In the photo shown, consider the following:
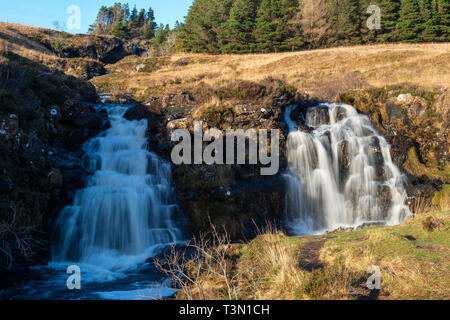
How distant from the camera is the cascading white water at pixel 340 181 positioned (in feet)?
52.6

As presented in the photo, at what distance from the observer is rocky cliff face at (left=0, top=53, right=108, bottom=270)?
1100cm

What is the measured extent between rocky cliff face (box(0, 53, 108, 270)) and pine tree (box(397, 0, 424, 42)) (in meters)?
51.2

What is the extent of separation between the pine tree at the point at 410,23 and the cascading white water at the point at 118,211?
5119 cm

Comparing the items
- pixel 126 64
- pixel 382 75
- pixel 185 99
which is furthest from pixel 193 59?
pixel 185 99

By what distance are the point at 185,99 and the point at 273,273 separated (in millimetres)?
14056

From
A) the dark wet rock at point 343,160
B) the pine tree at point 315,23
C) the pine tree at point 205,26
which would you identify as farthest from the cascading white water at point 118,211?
the pine tree at point 315,23

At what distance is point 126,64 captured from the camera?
158ft

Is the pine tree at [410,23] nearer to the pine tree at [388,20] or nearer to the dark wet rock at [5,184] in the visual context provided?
the pine tree at [388,20]

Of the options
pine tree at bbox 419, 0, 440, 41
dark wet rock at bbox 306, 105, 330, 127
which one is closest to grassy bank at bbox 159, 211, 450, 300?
dark wet rock at bbox 306, 105, 330, 127

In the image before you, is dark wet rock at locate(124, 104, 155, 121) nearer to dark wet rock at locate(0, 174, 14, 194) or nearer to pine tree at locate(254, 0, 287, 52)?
dark wet rock at locate(0, 174, 14, 194)

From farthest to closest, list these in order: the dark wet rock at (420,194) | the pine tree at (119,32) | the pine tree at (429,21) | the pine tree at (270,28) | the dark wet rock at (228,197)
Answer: the pine tree at (119,32) < the pine tree at (270,28) < the pine tree at (429,21) < the dark wet rock at (420,194) < the dark wet rock at (228,197)

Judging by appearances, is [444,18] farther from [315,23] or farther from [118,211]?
[118,211]

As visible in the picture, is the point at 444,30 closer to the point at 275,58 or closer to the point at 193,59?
the point at 275,58

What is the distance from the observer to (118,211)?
13477 mm
